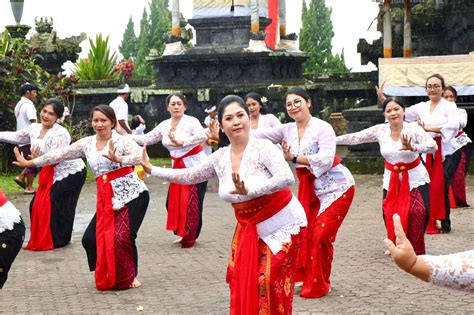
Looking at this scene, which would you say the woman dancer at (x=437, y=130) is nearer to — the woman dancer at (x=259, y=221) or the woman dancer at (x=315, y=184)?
the woman dancer at (x=315, y=184)

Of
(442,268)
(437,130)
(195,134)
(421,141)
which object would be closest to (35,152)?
(195,134)

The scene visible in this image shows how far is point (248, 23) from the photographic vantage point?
2475 cm

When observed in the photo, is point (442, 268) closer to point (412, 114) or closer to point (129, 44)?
point (412, 114)

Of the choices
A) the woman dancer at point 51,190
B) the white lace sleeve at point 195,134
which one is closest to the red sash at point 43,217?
the woman dancer at point 51,190

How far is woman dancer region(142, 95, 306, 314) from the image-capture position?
6.25 meters

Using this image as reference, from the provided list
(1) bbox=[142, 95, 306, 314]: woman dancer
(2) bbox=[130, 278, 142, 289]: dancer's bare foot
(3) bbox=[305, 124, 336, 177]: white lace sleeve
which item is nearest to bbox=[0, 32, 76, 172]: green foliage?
(2) bbox=[130, 278, 142, 289]: dancer's bare foot

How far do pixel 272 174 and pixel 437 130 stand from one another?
5799mm

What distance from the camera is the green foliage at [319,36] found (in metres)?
43.8

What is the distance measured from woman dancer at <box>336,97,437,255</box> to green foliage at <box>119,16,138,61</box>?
42.4 metres

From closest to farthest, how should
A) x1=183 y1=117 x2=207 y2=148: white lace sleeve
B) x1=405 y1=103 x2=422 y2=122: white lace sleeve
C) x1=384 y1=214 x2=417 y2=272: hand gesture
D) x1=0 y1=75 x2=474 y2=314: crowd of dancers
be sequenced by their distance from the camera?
x1=384 y1=214 x2=417 y2=272: hand gesture
x1=0 y1=75 x2=474 y2=314: crowd of dancers
x1=183 y1=117 x2=207 y2=148: white lace sleeve
x1=405 y1=103 x2=422 y2=122: white lace sleeve

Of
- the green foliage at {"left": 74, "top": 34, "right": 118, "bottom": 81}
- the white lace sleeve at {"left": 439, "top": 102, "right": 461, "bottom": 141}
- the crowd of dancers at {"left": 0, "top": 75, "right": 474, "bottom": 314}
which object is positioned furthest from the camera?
the green foliage at {"left": 74, "top": 34, "right": 118, "bottom": 81}

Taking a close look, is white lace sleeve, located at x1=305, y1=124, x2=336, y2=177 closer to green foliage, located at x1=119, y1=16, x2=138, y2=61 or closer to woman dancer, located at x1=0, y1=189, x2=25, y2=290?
woman dancer, located at x1=0, y1=189, x2=25, y2=290

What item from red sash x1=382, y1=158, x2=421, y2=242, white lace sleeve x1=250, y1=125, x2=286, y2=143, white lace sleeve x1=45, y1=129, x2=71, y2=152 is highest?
white lace sleeve x1=250, y1=125, x2=286, y2=143

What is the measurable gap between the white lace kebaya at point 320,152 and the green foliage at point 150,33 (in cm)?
3648
